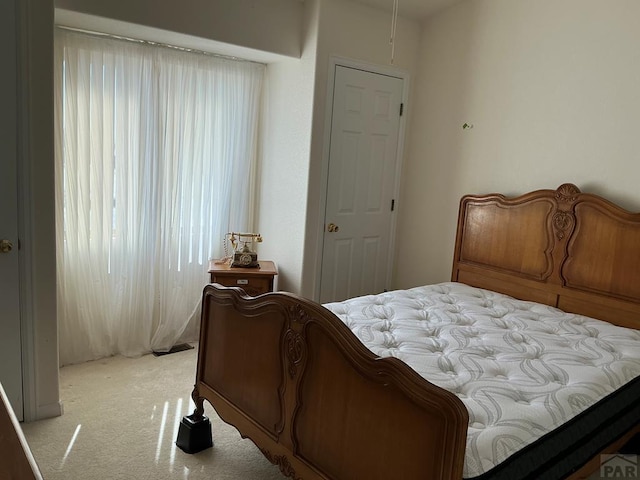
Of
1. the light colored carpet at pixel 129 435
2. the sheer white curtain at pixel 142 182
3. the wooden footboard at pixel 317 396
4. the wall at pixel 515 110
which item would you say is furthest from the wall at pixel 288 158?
the wooden footboard at pixel 317 396

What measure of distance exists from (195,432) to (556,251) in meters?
2.33

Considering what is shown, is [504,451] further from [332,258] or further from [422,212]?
[422,212]

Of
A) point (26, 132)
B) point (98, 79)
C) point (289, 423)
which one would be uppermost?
point (98, 79)

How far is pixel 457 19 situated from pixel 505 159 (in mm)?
1139

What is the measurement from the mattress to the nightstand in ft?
3.07

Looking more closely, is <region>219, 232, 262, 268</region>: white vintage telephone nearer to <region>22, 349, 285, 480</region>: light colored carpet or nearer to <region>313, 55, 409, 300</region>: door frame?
<region>313, 55, 409, 300</region>: door frame

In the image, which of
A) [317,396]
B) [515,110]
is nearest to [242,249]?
[317,396]

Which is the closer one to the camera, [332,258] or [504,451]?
[504,451]

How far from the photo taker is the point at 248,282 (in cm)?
353

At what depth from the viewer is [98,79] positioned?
318 centimetres

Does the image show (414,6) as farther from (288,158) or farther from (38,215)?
(38,215)

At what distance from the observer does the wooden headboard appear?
2834 millimetres

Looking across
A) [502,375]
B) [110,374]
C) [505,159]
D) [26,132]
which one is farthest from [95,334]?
[505,159]

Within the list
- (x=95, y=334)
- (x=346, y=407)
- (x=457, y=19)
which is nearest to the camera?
(x=346, y=407)
